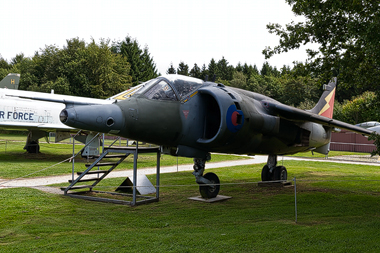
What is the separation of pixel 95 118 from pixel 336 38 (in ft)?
23.6

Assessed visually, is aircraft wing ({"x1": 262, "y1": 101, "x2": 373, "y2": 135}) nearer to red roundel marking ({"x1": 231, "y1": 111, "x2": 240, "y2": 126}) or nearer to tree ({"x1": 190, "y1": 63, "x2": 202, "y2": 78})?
red roundel marking ({"x1": 231, "y1": 111, "x2": 240, "y2": 126})

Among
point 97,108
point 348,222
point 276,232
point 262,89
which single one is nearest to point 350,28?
point 348,222

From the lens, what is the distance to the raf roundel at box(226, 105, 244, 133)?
872cm

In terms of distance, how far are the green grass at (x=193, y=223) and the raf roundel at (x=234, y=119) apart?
217cm

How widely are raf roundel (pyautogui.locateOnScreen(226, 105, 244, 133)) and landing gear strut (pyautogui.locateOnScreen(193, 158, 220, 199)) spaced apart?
1.46m

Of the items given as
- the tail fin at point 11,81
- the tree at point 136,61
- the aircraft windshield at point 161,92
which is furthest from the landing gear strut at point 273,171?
the tree at point 136,61

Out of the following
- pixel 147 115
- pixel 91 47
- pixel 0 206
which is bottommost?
pixel 0 206

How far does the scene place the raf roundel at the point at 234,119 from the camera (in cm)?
872

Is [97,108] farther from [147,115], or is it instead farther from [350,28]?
[350,28]

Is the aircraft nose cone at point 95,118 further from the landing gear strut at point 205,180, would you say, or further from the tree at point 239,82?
the tree at point 239,82

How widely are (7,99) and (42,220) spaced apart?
1634 cm

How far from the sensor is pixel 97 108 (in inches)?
303

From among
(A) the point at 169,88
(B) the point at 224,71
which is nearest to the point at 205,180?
(A) the point at 169,88

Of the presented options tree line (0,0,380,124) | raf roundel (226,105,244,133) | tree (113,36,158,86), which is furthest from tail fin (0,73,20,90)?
tree (113,36,158,86)
